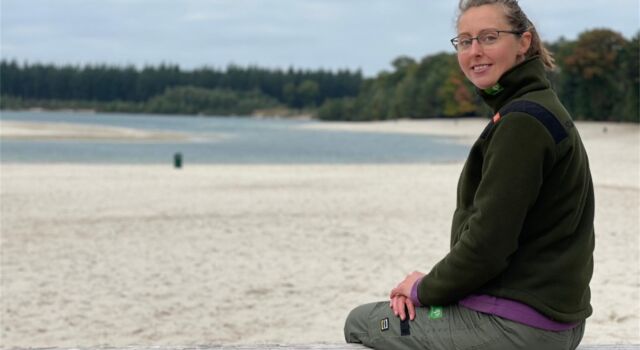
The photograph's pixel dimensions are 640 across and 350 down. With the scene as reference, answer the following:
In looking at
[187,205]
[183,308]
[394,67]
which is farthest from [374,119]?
[183,308]

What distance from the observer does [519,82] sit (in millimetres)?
2168

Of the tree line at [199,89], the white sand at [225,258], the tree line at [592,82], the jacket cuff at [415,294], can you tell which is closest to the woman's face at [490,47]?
the jacket cuff at [415,294]

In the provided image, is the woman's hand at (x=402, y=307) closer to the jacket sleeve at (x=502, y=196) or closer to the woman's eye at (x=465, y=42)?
the jacket sleeve at (x=502, y=196)

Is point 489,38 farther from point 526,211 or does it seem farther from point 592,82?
point 592,82

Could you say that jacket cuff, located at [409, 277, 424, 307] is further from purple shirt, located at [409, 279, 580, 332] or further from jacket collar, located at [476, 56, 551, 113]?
jacket collar, located at [476, 56, 551, 113]

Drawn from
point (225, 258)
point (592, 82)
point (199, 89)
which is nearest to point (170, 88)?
point (199, 89)

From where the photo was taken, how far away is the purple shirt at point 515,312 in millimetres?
2154

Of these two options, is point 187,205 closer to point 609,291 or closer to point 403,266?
point 403,266

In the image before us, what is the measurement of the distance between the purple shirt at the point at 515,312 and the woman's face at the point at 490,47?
2.14 feet

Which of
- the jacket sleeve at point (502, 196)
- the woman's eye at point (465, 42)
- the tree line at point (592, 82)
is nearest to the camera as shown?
the jacket sleeve at point (502, 196)

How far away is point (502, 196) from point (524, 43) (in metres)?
0.50

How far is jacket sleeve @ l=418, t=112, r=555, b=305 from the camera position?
198 cm

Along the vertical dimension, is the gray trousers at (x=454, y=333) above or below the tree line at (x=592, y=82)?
below

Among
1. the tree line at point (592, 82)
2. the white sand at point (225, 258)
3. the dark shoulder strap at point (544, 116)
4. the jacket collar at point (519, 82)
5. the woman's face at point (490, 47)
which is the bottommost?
the white sand at point (225, 258)
